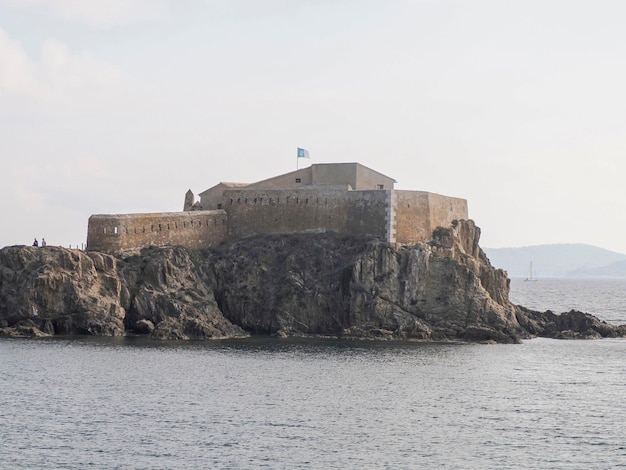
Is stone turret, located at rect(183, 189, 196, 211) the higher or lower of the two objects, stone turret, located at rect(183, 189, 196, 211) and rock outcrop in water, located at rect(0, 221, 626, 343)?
the higher

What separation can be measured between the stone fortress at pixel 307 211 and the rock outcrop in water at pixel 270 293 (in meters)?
1.98

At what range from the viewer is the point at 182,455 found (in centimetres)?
4484

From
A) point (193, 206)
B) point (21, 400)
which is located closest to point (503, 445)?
point (21, 400)

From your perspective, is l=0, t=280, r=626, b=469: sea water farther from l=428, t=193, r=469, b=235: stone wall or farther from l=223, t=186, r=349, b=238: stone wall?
l=428, t=193, r=469, b=235: stone wall

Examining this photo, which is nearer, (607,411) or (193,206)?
(607,411)

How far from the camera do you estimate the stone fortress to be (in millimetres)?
89312

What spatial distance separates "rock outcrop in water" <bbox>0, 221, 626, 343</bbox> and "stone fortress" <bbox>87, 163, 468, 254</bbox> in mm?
1984

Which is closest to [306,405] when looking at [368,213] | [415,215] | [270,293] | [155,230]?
[270,293]

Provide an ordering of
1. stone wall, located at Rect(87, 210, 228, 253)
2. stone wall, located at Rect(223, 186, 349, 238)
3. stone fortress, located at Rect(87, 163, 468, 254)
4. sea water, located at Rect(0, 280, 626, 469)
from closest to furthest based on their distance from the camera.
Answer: sea water, located at Rect(0, 280, 626, 469), stone wall, located at Rect(87, 210, 228, 253), stone fortress, located at Rect(87, 163, 468, 254), stone wall, located at Rect(223, 186, 349, 238)

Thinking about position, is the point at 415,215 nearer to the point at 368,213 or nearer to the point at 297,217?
the point at 368,213

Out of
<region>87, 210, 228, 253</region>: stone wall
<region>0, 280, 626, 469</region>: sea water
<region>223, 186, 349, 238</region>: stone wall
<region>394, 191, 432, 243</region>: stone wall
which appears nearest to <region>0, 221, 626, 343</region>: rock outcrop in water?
<region>394, 191, 432, 243</region>: stone wall

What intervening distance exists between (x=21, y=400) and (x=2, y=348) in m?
17.1

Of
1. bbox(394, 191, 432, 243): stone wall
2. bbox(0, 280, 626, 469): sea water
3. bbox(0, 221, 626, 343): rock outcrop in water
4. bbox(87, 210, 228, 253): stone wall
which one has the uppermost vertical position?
bbox(394, 191, 432, 243): stone wall

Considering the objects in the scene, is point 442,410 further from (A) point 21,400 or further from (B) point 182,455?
(A) point 21,400
